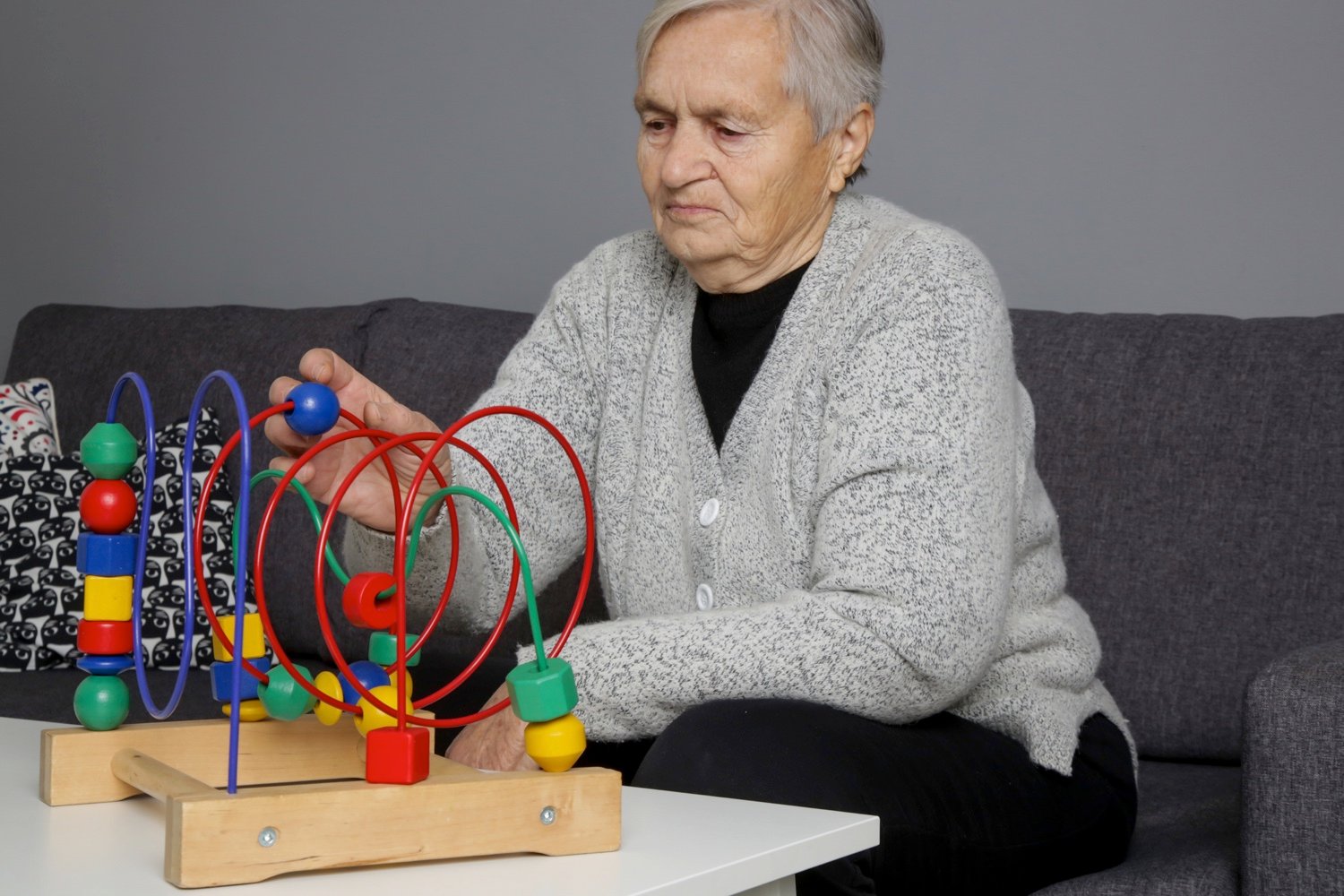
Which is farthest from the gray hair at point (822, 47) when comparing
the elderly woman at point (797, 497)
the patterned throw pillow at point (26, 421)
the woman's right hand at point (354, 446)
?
the patterned throw pillow at point (26, 421)

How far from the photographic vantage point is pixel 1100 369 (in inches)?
67.2

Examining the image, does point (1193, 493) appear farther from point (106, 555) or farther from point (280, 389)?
point (106, 555)

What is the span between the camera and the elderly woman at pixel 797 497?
113cm

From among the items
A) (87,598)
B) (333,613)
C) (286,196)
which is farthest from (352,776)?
(286,196)

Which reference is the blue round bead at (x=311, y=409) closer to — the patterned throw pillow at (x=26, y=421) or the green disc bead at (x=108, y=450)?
the green disc bead at (x=108, y=450)

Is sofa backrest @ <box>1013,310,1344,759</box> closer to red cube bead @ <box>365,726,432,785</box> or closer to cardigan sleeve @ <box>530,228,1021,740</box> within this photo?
cardigan sleeve @ <box>530,228,1021,740</box>

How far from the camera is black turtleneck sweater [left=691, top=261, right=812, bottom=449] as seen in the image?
1417 mm

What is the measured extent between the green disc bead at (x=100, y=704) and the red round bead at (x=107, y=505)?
0.10 metres

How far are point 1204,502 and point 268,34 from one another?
210 centimetres

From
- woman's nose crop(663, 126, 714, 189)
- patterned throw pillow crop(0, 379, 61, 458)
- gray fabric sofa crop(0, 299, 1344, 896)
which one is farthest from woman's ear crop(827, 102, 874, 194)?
patterned throw pillow crop(0, 379, 61, 458)

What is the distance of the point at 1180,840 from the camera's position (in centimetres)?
133

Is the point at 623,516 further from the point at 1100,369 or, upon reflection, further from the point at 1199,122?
the point at 1199,122

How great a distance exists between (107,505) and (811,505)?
0.61m

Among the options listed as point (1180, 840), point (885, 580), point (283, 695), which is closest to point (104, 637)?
point (283, 695)
